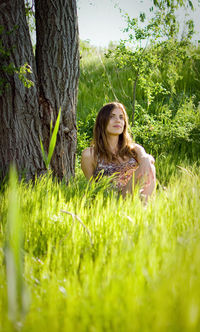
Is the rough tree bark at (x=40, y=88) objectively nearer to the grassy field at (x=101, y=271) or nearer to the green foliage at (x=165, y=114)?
the grassy field at (x=101, y=271)

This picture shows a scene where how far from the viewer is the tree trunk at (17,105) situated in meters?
2.69

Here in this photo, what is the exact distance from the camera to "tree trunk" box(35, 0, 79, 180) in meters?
3.06

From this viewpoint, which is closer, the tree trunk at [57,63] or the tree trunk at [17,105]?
the tree trunk at [17,105]

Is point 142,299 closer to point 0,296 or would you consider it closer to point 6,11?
point 0,296

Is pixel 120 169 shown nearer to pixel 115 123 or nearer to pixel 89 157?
pixel 89 157

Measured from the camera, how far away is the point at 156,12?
4953 millimetres

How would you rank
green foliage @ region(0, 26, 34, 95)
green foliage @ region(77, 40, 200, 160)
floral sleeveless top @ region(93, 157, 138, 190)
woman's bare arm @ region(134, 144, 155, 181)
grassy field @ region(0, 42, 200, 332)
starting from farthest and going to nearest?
green foliage @ region(77, 40, 200, 160)
floral sleeveless top @ region(93, 157, 138, 190)
woman's bare arm @ region(134, 144, 155, 181)
green foliage @ region(0, 26, 34, 95)
grassy field @ region(0, 42, 200, 332)

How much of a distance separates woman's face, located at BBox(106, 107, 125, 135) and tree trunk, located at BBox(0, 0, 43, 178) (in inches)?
31.9

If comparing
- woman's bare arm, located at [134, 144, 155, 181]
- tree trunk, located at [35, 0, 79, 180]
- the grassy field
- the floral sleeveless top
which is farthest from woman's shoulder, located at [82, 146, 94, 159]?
the grassy field

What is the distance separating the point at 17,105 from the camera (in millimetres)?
2754

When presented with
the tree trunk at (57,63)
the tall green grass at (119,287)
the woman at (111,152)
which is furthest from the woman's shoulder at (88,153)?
the tall green grass at (119,287)

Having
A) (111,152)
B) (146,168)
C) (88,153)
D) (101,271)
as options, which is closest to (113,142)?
(111,152)

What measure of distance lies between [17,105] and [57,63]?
2.10 ft

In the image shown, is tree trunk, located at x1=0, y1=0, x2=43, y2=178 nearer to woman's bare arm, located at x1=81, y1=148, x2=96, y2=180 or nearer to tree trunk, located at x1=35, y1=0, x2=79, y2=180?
tree trunk, located at x1=35, y1=0, x2=79, y2=180
